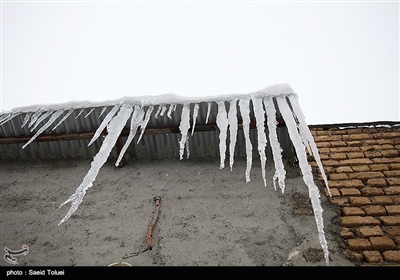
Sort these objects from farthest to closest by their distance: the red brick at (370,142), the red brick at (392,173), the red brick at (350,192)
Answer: the red brick at (370,142), the red brick at (392,173), the red brick at (350,192)

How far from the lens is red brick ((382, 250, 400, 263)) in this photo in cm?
178

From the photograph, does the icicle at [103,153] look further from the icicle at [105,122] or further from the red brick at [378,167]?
the red brick at [378,167]

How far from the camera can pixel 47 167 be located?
3.00 meters

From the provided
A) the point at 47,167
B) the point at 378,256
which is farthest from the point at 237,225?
the point at 47,167

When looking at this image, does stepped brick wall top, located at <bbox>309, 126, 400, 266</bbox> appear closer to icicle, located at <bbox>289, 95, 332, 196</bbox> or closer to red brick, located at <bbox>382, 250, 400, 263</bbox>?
red brick, located at <bbox>382, 250, 400, 263</bbox>

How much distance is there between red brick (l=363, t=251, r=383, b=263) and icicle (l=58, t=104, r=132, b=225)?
207 cm

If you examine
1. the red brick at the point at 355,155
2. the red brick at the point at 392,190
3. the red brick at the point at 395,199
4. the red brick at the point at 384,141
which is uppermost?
the red brick at the point at 384,141

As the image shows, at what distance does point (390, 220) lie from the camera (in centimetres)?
204

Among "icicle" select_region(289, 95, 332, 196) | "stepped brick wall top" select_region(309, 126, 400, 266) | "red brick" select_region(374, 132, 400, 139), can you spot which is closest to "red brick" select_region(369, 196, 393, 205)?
"stepped brick wall top" select_region(309, 126, 400, 266)

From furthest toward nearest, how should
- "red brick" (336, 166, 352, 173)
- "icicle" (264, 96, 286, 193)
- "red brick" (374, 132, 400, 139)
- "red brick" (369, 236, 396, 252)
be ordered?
"red brick" (374, 132, 400, 139), "red brick" (336, 166, 352, 173), "icicle" (264, 96, 286, 193), "red brick" (369, 236, 396, 252)

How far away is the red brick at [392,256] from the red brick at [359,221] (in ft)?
0.79

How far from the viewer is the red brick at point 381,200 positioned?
220 cm

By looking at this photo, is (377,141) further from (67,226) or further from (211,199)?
(67,226)

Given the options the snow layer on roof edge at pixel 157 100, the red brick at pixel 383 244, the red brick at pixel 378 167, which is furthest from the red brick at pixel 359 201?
the snow layer on roof edge at pixel 157 100
